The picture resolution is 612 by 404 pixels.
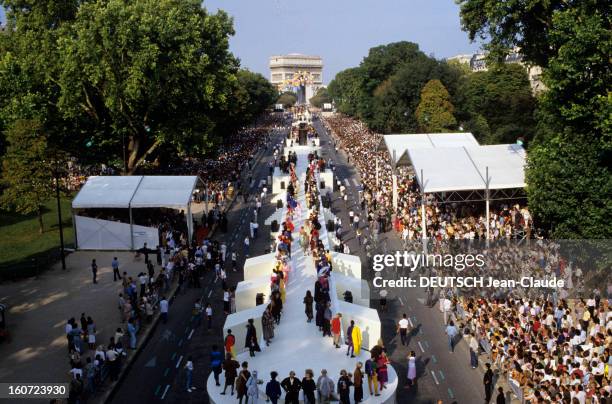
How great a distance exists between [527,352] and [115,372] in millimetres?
11079

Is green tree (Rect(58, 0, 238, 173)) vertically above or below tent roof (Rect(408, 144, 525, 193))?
above

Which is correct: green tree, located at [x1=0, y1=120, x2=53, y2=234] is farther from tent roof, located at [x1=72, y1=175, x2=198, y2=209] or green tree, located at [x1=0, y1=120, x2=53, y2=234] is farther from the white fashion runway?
the white fashion runway

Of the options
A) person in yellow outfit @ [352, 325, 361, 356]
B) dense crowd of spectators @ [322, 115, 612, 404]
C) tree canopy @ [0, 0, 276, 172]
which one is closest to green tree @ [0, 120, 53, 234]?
tree canopy @ [0, 0, 276, 172]

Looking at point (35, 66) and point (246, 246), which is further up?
point (35, 66)

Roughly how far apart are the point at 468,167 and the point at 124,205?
56.0 feet

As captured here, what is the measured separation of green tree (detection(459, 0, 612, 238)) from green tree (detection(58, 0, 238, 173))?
72.4 ft

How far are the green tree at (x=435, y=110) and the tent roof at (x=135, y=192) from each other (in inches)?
1470

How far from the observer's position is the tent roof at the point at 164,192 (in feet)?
108

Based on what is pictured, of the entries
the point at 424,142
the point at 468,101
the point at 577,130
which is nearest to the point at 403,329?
the point at 577,130

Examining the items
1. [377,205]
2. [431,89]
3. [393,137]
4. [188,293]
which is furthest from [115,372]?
[431,89]

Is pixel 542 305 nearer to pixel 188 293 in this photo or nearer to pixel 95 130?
pixel 188 293

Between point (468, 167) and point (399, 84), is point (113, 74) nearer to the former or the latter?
point (468, 167)

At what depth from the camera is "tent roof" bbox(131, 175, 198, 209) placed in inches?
1294

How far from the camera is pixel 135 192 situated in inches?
1339
